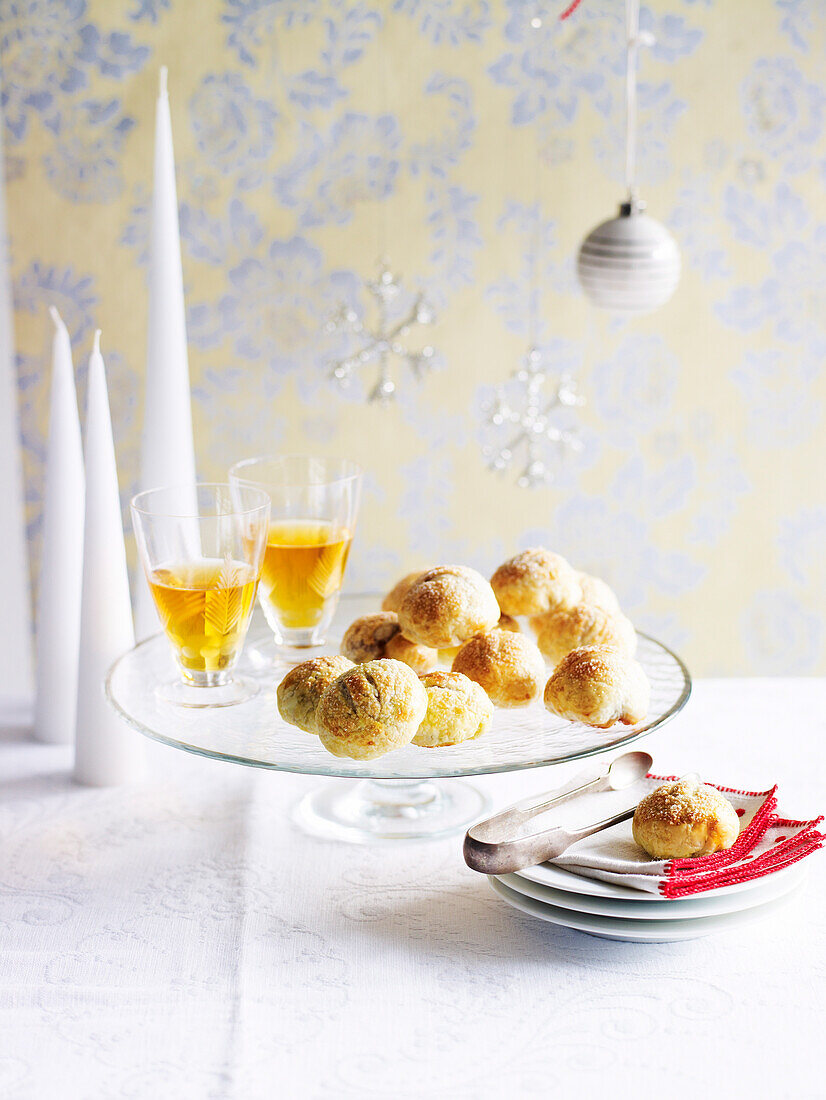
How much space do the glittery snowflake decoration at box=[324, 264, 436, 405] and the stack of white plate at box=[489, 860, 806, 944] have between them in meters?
1.31

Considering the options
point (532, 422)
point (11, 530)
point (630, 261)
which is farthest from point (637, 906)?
point (11, 530)

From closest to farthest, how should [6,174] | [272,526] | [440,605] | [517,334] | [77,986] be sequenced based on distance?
[77,986] < [440,605] < [272,526] < [6,174] < [517,334]

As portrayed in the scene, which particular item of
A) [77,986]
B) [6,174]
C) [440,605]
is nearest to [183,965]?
[77,986]

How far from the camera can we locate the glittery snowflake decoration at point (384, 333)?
6.94 feet

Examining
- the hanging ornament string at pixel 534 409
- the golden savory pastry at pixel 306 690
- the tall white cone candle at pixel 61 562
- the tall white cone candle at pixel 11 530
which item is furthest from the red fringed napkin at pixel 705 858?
the tall white cone candle at pixel 11 530

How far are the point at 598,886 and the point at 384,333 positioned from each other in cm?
145

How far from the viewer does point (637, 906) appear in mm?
880

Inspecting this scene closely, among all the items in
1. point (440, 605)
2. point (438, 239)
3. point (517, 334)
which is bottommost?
point (440, 605)

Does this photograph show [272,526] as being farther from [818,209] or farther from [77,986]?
[818,209]

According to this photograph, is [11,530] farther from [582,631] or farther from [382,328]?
[582,631]

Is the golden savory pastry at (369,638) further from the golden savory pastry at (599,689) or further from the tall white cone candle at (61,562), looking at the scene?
the tall white cone candle at (61,562)

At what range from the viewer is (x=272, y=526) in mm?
1205

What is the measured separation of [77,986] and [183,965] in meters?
0.08

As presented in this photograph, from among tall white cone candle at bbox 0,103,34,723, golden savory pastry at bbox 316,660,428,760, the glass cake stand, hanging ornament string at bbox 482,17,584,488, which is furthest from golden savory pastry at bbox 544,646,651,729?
tall white cone candle at bbox 0,103,34,723
